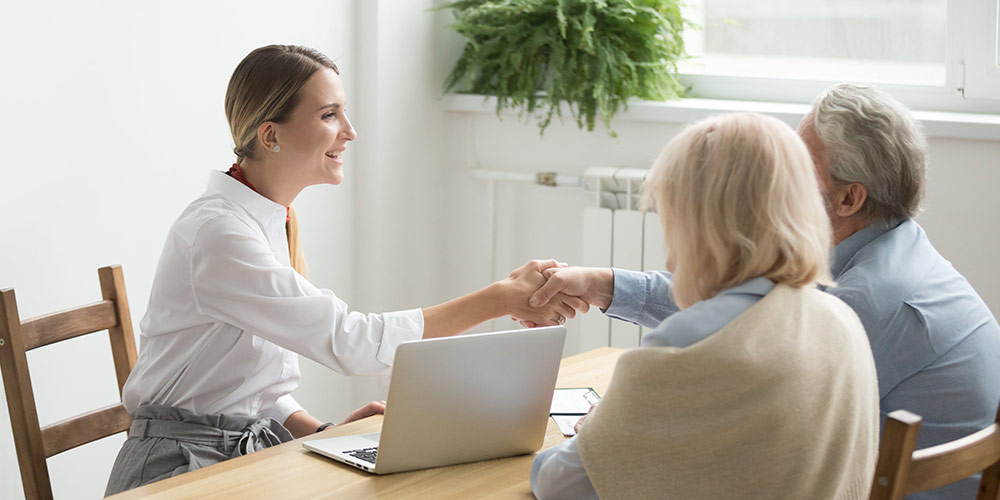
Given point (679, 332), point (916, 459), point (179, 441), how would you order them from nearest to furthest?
1. point (916, 459)
2. point (679, 332)
3. point (179, 441)

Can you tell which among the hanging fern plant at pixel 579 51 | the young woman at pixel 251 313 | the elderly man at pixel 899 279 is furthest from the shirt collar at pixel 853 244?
the hanging fern plant at pixel 579 51

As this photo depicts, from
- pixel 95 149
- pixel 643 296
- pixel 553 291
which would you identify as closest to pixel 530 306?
pixel 553 291

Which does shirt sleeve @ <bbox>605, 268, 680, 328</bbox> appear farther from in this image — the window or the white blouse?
the window

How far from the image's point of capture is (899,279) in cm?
160

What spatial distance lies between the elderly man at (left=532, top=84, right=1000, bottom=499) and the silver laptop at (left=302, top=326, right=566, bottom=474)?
49 centimetres

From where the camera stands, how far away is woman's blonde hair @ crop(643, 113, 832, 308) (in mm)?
1245

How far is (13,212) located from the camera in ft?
7.42

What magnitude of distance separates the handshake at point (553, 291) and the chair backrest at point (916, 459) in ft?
3.23

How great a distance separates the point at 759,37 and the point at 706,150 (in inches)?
83.3

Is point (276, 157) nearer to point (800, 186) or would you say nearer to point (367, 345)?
point (367, 345)

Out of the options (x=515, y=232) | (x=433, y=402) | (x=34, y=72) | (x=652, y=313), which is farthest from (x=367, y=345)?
(x=515, y=232)

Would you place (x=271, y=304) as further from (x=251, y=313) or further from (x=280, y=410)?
(x=280, y=410)

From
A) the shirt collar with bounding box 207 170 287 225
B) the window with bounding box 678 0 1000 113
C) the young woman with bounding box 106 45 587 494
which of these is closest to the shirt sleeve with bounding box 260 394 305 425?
the young woman with bounding box 106 45 587 494

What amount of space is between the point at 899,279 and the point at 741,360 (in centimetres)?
54
